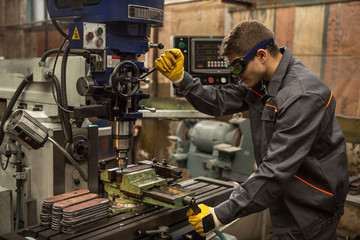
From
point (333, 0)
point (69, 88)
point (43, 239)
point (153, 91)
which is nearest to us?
point (43, 239)

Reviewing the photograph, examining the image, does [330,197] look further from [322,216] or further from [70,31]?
[70,31]

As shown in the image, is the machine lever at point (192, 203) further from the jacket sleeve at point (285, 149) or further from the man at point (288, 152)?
the jacket sleeve at point (285, 149)

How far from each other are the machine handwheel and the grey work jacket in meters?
0.49

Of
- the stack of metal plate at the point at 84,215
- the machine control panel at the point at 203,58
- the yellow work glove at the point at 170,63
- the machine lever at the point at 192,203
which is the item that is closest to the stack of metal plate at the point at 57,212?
the stack of metal plate at the point at 84,215

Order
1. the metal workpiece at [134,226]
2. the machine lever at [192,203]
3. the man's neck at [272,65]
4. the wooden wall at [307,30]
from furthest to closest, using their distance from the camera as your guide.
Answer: the wooden wall at [307,30], the man's neck at [272,65], the machine lever at [192,203], the metal workpiece at [134,226]

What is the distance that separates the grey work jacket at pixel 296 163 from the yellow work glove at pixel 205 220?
22 millimetres

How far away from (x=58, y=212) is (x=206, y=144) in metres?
1.98

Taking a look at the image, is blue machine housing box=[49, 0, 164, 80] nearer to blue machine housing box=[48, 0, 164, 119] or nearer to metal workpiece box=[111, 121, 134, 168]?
blue machine housing box=[48, 0, 164, 119]

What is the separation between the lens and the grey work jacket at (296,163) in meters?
1.25

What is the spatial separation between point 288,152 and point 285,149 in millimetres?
16

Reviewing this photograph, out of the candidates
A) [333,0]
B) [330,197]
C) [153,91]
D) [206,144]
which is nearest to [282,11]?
[333,0]

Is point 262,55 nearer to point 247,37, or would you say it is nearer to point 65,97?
point 247,37

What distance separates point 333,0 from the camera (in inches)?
116

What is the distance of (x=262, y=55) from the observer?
1.40 meters
